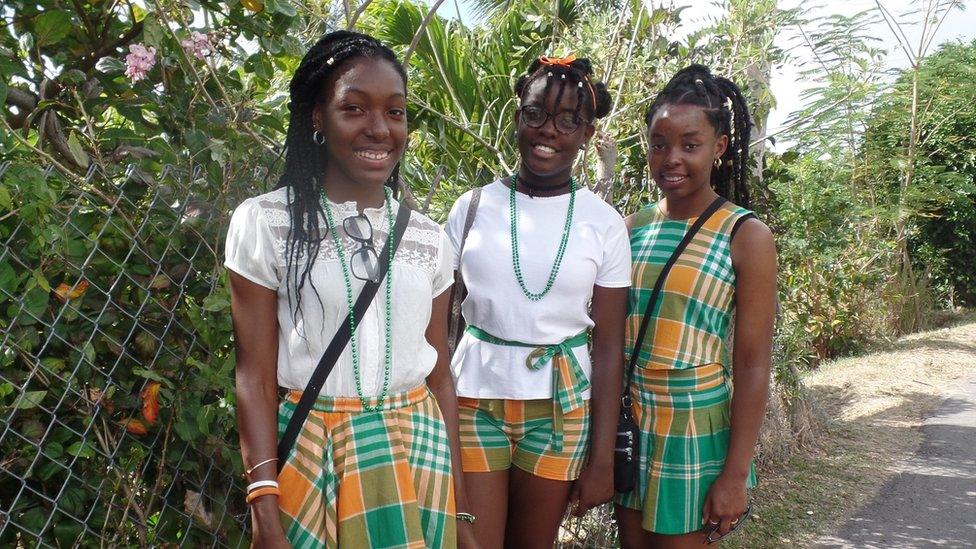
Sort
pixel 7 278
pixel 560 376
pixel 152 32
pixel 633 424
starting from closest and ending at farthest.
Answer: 1. pixel 7 278
2. pixel 152 32
3. pixel 560 376
4. pixel 633 424

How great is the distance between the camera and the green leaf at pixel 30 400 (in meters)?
1.72

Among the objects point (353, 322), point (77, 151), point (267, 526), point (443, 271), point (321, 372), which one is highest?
point (77, 151)

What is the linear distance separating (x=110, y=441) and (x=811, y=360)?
8.75 metres

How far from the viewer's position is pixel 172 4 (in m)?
2.12

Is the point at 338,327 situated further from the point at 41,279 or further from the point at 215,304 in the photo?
the point at 41,279

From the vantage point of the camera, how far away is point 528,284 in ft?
7.18

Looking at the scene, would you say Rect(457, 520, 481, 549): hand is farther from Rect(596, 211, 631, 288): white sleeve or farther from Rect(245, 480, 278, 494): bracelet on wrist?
Rect(596, 211, 631, 288): white sleeve

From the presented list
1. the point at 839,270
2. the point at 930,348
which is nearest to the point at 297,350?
the point at 839,270

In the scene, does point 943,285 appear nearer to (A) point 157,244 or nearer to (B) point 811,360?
(B) point 811,360

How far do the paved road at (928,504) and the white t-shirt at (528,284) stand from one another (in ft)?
8.28

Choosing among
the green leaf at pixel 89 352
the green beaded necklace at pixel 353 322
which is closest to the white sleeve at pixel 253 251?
the green beaded necklace at pixel 353 322

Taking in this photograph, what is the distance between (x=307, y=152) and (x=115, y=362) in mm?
709

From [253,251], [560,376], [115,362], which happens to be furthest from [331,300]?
[560,376]

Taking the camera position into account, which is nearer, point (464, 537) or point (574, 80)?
point (464, 537)
